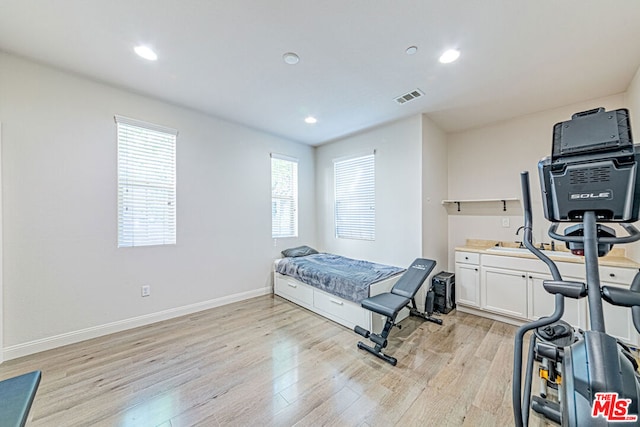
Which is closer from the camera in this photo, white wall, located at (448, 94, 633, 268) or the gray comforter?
the gray comforter

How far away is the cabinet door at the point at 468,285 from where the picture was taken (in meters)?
3.26

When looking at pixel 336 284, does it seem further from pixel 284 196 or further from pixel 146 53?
pixel 146 53

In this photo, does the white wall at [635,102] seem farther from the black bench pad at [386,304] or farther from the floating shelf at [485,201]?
the black bench pad at [386,304]

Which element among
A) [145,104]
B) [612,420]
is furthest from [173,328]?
[612,420]

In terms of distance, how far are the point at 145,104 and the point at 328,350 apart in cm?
361

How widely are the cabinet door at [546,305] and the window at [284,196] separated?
3.54m

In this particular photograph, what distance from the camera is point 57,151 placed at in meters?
2.52

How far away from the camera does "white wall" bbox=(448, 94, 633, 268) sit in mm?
3262

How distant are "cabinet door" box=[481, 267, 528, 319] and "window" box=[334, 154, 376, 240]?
1.65 meters

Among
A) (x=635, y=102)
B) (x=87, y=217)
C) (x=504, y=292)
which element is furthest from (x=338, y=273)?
(x=635, y=102)

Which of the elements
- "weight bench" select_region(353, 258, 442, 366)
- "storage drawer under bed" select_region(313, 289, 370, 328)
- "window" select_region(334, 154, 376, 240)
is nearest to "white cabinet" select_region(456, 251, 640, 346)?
"weight bench" select_region(353, 258, 442, 366)

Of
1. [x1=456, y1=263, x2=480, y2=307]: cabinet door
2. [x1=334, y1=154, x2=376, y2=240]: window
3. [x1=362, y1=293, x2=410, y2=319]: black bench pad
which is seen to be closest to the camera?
[x1=362, y1=293, x2=410, y2=319]: black bench pad

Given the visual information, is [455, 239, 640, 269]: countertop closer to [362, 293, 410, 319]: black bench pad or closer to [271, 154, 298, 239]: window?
[362, 293, 410, 319]: black bench pad

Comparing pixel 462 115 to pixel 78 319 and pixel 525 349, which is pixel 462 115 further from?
pixel 78 319
